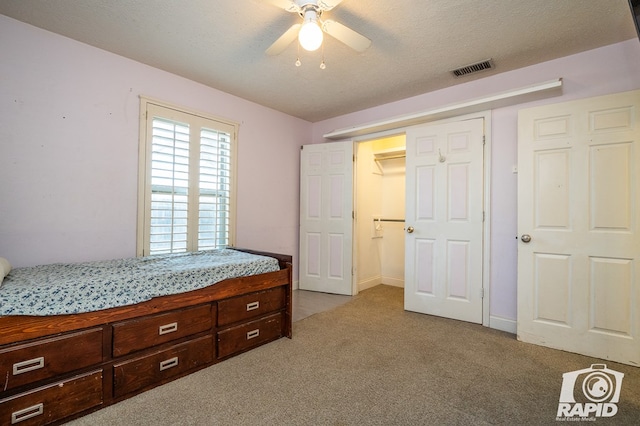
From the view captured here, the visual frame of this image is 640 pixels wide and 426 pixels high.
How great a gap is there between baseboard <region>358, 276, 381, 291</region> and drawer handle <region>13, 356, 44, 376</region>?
3.47 metres

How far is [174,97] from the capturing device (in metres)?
3.06

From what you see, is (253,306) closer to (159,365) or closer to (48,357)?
(159,365)

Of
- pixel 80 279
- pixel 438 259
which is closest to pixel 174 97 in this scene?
pixel 80 279

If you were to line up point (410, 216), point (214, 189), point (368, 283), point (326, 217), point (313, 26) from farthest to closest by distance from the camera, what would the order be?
1. point (368, 283)
2. point (326, 217)
3. point (410, 216)
4. point (214, 189)
5. point (313, 26)

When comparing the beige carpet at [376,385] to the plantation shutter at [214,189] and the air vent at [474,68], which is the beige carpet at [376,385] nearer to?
the plantation shutter at [214,189]

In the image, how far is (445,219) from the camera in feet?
10.7

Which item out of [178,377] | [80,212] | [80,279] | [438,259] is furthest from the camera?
[438,259]

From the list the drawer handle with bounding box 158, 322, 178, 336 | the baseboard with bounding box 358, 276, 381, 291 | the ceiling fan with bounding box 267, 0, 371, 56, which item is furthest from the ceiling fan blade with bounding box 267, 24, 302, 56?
the baseboard with bounding box 358, 276, 381, 291

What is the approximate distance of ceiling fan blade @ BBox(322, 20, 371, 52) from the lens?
1.86 meters

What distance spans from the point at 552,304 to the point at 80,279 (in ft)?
11.6

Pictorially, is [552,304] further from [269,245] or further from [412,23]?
[269,245]

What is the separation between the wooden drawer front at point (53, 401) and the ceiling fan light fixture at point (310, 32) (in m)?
2.25

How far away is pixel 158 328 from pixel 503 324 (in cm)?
304

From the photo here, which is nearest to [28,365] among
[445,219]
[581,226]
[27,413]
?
[27,413]
